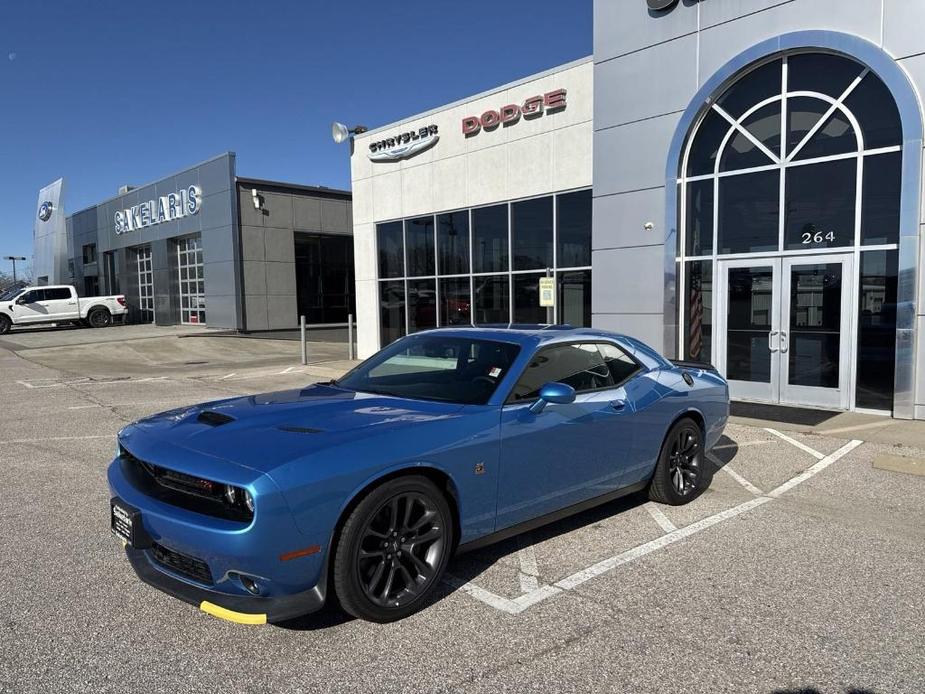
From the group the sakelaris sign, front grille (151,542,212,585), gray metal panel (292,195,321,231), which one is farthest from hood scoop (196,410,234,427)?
gray metal panel (292,195,321,231)

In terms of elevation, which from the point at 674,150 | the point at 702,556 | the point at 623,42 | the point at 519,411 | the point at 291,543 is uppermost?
the point at 623,42

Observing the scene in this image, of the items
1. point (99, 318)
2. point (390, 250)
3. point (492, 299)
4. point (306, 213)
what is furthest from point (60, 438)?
point (99, 318)

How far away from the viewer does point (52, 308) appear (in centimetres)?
2952

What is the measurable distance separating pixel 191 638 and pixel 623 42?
11.6 meters

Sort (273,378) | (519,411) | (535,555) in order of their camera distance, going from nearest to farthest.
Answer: (519,411) < (535,555) < (273,378)

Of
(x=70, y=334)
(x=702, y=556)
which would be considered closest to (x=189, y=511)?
(x=702, y=556)

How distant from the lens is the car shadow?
3340 mm

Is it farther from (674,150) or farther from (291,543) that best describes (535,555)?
(674,150)

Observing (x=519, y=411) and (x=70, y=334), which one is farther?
(x=70, y=334)

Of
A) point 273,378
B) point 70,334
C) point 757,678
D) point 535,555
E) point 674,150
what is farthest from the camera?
point 70,334

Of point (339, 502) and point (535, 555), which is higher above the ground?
point (339, 502)

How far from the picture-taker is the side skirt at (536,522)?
148 inches

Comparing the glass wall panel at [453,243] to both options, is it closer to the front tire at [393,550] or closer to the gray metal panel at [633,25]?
the gray metal panel at [633,25]

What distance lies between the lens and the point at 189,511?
10.1 ft
